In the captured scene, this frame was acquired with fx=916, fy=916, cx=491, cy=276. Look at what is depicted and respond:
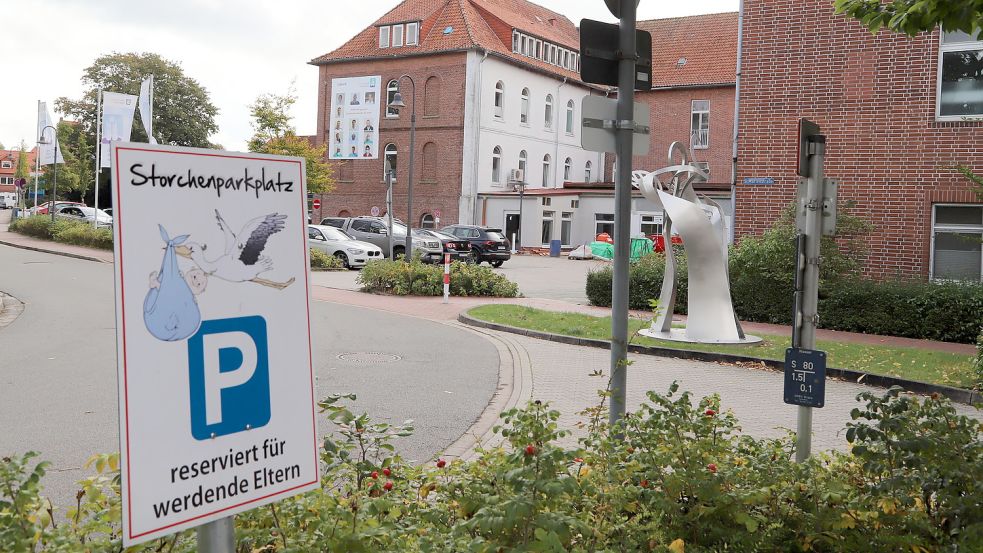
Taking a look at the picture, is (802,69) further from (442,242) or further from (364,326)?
(442,242)

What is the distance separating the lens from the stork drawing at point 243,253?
204 centimetres

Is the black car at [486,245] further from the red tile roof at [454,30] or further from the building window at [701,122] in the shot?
the building window at [701,122]

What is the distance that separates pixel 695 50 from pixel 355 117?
66.8 feet

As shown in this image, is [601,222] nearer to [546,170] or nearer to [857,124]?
[546,170]

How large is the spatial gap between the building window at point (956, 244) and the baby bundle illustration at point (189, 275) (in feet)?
57.1

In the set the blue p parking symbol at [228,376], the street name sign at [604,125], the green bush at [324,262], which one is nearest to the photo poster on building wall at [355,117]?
the green bush at [324,262]

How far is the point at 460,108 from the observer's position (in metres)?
49.2

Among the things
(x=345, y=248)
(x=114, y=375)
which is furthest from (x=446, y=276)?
(x=345, y=248)

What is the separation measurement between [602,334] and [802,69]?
8013 mm

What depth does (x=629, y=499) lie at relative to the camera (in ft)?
12.5

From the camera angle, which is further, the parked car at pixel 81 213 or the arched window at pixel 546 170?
the arched window at pixel 546 170

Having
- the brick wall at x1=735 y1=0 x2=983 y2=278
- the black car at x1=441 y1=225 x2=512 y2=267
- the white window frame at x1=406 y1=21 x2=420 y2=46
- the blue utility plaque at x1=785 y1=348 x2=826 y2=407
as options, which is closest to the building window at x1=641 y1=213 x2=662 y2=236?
the black car at x1=441 y1=225 x2=512 y2=267

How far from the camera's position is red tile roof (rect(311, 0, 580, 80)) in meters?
50.1

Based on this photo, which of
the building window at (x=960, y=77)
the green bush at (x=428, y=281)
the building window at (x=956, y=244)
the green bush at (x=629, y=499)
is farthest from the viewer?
the green bush at (x=428, y=281)
